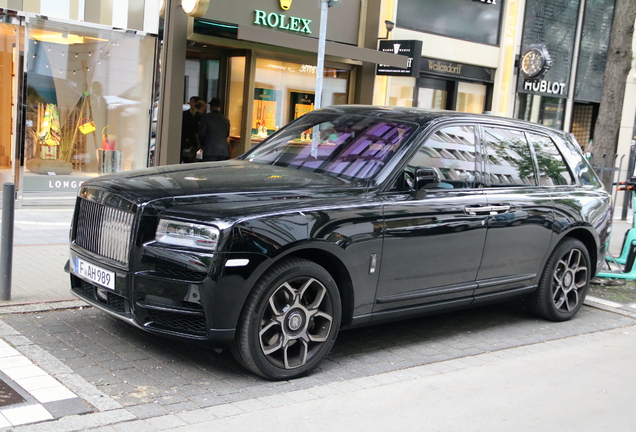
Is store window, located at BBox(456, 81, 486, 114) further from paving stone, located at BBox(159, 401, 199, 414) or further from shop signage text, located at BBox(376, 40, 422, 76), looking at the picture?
paving stone, located at BBox(159, 401, 199, 414)

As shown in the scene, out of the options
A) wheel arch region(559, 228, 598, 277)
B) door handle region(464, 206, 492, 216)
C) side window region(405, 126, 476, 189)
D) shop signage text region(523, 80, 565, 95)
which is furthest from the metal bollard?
shop signage text region(523, 80, 565, 95)

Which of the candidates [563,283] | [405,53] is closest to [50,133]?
[405,53]

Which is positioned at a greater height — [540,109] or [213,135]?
[540,109]

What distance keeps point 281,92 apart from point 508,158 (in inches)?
331

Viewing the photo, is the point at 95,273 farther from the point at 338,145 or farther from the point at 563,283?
the point at 563,283

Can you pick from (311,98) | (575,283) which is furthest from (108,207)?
(311,98)

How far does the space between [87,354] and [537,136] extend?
4.54 metres

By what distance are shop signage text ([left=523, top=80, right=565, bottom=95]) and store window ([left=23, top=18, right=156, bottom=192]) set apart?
10449mm

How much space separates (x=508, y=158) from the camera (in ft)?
20.8

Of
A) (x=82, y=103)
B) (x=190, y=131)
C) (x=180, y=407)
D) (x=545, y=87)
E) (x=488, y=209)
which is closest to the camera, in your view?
(x=180, y=407)

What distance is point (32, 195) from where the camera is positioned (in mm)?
10938

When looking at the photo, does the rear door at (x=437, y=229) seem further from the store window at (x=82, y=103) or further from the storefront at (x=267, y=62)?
the store window at (x=82, y=103)

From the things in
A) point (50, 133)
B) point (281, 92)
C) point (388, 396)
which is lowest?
point (388, 396)

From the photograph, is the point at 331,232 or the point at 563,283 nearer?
the point at 331,232
